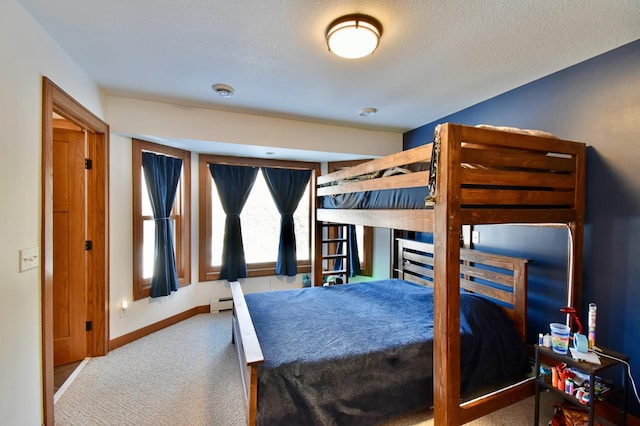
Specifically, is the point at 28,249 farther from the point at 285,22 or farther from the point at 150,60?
the point at 285,22

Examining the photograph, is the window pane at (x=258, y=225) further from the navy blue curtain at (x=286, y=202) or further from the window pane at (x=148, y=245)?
the window pane at (x=148, y=245)

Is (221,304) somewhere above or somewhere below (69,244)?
below

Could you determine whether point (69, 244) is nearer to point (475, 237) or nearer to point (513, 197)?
point (513, 197)

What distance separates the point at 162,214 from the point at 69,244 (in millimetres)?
869

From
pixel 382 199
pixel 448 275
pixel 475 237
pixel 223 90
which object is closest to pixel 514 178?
pixel 448 275

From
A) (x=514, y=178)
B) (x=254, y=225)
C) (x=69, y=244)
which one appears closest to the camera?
(x=514, y=178)

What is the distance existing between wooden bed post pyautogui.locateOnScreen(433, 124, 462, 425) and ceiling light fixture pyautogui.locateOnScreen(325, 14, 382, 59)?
738 mm

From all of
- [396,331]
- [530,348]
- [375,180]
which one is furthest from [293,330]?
[530,348]

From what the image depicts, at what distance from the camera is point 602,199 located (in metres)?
1.92

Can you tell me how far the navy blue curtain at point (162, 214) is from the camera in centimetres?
314

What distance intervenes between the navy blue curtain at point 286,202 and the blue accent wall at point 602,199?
2.82m

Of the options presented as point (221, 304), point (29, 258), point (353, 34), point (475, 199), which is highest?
point (353, 34)

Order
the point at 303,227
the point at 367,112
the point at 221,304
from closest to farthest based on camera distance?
the point at 367,112
the point at 221,304
the point at 303,227

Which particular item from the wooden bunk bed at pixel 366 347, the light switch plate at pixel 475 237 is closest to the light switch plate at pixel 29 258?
the wooden bunk bed at pixel 366 347
